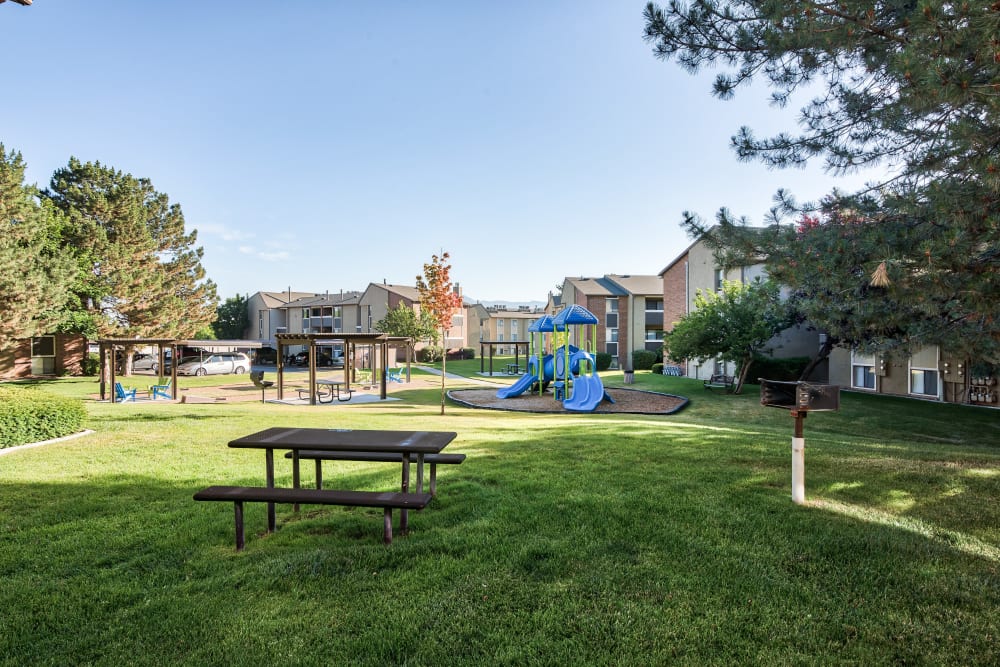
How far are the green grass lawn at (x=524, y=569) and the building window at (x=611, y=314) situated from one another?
1482 inches

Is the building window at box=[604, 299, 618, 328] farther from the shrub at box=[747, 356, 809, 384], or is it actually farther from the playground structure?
the playground structure

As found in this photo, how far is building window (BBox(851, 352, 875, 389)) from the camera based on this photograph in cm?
2177

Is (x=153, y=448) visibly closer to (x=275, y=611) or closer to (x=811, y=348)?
(x=275, y=611)

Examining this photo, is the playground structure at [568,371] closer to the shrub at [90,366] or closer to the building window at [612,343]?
the building window at [612,343]

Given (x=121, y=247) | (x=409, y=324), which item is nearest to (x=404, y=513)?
(x=121, y=247)

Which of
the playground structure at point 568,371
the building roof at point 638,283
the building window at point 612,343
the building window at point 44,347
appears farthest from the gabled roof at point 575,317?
the building window at point 44,347

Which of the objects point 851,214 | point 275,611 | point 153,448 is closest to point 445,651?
point 275,611

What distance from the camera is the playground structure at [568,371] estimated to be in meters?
19.0

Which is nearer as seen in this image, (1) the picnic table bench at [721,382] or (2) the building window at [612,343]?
(1) the picnic table bench at [721,382]

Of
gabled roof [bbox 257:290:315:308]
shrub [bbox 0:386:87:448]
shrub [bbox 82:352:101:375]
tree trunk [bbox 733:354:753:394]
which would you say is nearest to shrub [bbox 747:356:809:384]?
tree trunk [bbox 733:354:753:394]

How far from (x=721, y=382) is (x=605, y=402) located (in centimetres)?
853

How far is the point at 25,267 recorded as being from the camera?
79.2 feet

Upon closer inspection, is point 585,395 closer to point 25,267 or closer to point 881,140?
point 881,140

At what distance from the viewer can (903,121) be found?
18.8 ft
